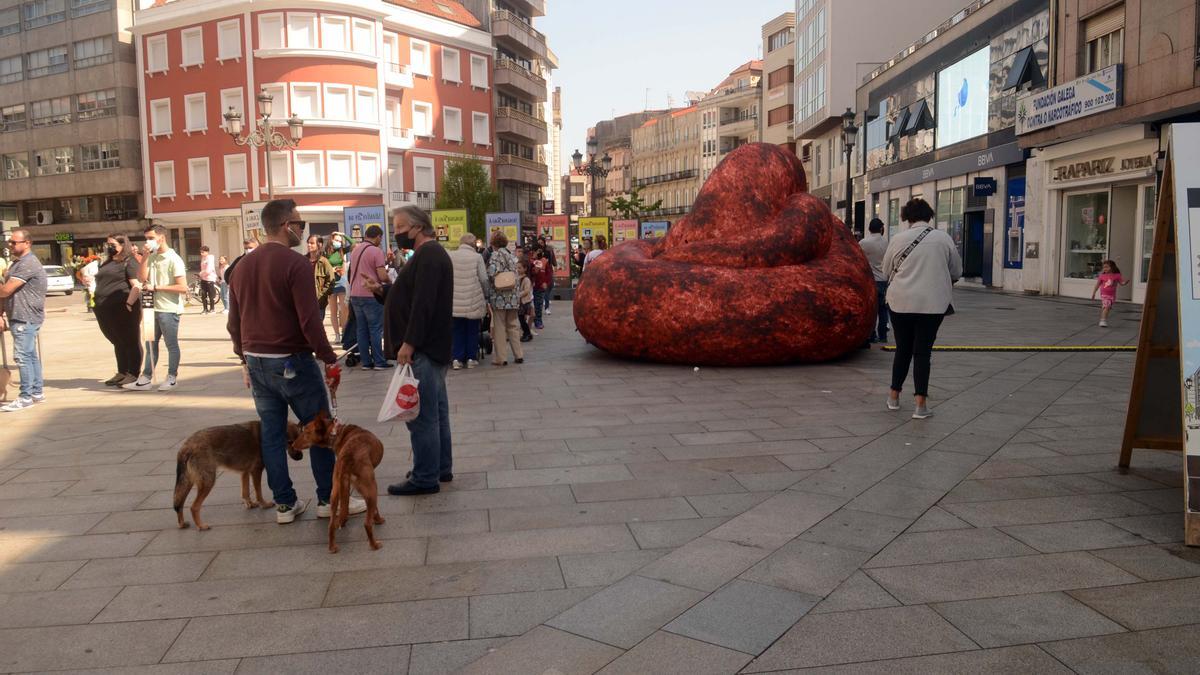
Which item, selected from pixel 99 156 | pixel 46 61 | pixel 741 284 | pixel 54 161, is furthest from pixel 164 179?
pixel 741 284

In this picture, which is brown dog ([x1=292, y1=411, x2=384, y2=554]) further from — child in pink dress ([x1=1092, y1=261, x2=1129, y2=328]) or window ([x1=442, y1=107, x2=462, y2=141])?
window ([x1=442, y1=107, x2=462, y2=141])

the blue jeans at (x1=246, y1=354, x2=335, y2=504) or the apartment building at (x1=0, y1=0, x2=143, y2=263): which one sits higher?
the apartment building at (x1=0, y1=0, x2=143, y2=263)

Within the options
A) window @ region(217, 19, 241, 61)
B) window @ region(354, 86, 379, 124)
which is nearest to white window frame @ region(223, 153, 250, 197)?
window @ region(217, 19, 241, 61)

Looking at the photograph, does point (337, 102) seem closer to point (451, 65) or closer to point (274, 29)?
point (274, 29)

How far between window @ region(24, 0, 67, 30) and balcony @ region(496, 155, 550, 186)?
26.0 m

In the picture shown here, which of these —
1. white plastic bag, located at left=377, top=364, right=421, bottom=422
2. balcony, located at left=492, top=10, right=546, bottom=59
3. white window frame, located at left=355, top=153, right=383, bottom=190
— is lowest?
white plastic bag, located at left=377, top=364, right=421, bottom=422

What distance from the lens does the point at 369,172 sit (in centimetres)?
4397

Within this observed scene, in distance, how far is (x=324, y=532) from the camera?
4.68 meters

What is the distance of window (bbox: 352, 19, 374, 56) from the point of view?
42969 mm

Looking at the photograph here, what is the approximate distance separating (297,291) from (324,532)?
1.29m

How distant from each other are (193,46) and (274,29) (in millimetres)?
5732

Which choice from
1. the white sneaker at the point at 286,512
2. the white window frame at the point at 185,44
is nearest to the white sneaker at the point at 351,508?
the white sneaker at the point at 286,512

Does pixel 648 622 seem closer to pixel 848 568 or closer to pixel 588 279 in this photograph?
pixel 848 568

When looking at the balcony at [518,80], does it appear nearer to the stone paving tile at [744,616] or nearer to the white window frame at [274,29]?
the white window frame at [274,29]
